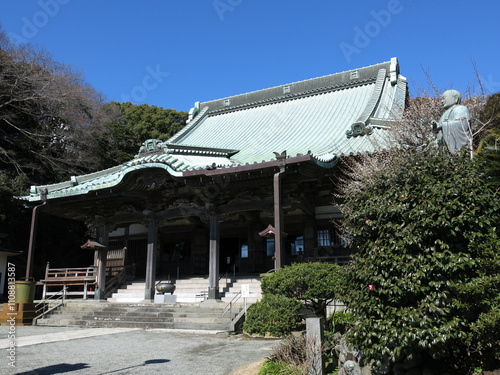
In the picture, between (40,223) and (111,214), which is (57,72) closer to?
(40,223)

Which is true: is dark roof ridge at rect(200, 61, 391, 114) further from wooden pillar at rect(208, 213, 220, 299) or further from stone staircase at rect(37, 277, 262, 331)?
stone staircase at rect(37, 277, 262, 331)

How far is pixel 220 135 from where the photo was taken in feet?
67.8

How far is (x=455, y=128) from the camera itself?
6.99 meters

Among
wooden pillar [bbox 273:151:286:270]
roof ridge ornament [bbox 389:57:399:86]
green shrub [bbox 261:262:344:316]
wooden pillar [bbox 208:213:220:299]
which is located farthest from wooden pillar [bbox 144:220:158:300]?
roof ridge ornament [bbox 389:57:399:86]

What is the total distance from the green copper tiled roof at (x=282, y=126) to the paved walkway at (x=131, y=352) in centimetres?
555

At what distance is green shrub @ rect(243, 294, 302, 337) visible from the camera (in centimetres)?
871

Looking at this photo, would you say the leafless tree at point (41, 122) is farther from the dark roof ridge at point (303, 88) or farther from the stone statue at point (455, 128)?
the stone statue at point (455, 128)

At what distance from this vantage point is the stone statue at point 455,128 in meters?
6.94

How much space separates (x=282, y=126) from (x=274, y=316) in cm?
1169

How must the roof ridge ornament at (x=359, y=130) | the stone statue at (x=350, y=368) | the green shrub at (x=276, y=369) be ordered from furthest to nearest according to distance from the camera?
the roof ridge ornament at (x=359, y=130) < the green shrub at (x=276, y=369) < the stone statue at (x=350, y=368)

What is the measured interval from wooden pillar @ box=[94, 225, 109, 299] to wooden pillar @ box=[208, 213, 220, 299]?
502 centimetres

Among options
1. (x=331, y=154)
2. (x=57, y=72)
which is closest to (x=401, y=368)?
(x=331, y=154)

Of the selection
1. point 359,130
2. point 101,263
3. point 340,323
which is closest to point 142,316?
point 101,263

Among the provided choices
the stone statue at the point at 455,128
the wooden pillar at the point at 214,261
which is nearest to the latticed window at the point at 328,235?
the wooden pillar at the point at 214,261
